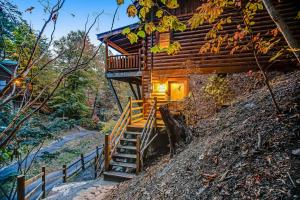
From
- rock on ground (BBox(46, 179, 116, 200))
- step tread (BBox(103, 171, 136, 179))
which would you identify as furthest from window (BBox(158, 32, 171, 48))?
rock on ground (BBox(46, 179, 116, 200))

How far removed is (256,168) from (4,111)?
21.9 feet

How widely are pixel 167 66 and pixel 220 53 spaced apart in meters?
3.14

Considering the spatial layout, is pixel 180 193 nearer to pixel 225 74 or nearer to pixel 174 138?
pixel 174 138

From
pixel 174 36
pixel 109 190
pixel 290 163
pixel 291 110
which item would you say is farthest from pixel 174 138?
pixel 174 36

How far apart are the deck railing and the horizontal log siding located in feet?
2.77

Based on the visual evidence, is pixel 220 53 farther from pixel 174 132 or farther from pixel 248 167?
pixel 248 167

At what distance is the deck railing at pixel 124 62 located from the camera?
500 inches

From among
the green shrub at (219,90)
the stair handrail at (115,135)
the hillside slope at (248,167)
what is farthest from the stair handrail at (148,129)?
the hillside slope at (248,167)

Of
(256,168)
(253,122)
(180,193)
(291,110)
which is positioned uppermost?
(291,110)

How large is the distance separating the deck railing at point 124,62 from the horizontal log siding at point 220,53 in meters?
0.84

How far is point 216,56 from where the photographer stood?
10.8 m

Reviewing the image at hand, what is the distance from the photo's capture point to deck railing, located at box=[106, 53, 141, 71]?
500 inches

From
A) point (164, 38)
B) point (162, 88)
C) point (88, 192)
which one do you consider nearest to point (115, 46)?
point (164, 38)

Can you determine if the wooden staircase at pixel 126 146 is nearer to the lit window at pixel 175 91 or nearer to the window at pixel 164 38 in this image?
the lit window at pixel 175 91
